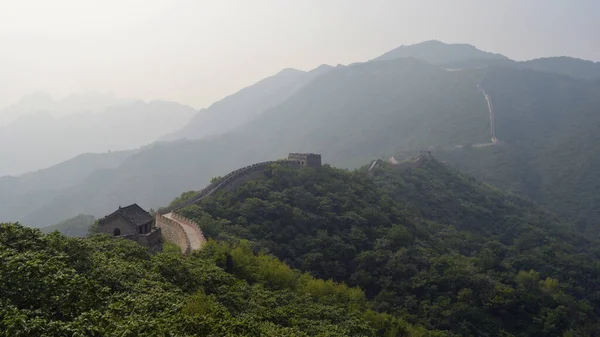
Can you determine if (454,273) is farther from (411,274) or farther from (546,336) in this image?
(546,336)

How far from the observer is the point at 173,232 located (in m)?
35.3

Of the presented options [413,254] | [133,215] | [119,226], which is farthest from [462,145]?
[119,226]

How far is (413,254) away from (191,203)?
21976mm

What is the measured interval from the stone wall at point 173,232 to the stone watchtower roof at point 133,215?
7.39ft

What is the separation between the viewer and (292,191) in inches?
2132

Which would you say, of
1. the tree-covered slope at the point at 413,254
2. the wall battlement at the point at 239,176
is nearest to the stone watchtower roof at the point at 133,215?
the tree-covered slope at the point at 413,254

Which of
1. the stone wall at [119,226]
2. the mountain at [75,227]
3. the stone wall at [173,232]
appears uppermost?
the stone wall at [119,226]

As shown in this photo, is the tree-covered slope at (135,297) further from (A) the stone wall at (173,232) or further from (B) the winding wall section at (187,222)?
(B) the winding wall section at (187,222)

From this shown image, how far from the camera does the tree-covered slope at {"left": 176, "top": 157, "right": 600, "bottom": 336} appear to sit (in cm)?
3950

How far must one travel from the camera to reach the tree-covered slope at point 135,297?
1229 cm

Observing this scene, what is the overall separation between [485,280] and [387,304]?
1061 cm

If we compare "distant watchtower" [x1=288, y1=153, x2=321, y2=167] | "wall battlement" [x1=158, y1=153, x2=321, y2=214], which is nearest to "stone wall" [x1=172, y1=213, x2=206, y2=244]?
"wall battlement" [x1=158, y1=153, x2=321, y2=214]

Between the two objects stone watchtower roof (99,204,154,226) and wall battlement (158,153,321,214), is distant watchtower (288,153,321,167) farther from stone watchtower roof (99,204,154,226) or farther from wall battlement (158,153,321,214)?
stone watchtower roof (99,204,154,226)

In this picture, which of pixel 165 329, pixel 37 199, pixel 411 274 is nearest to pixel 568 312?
pixel 411 274
